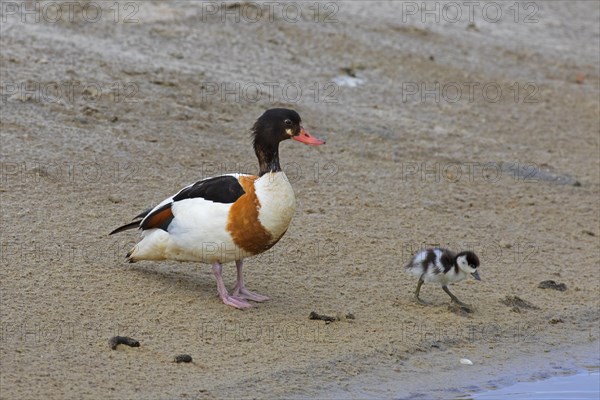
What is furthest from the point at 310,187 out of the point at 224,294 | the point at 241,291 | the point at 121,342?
the point at 121,342

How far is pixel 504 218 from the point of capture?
11594mm

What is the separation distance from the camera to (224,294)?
8664 mm

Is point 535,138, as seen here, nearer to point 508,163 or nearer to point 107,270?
point 508,163

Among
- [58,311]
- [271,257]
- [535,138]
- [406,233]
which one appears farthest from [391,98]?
[58,311]

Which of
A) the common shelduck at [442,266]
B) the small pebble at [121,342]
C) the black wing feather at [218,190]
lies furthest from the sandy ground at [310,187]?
the black wing feather at [218,190]

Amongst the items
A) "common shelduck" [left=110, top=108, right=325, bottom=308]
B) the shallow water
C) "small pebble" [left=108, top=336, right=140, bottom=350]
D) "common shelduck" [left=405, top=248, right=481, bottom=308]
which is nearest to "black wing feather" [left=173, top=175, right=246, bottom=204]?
"common shelduck" [left=110, top=108, right=325, bottom=308]

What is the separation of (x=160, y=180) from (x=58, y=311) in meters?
3.33

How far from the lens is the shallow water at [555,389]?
8023 millimetres

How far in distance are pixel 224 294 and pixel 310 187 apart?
3208 millimetres

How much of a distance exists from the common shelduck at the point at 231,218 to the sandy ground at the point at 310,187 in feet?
0.98

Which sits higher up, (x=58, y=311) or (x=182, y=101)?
(x=182, y=101)

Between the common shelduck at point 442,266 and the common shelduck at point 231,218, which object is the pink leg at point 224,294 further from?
the common shelduck at point 442,266

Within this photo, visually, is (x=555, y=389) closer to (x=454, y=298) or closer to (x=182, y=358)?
(x=454, y=298)

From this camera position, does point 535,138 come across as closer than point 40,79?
No
